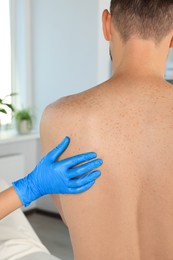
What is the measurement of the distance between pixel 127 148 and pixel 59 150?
0.59 feet

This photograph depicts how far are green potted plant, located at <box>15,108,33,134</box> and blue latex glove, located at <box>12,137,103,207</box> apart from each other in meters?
2.50

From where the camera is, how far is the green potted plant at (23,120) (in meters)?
3.80

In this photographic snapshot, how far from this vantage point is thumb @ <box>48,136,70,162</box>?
101cm

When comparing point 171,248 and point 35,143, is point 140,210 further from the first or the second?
point 35,143

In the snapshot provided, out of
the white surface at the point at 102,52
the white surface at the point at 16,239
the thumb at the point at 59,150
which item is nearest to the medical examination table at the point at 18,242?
the white surface at the point at 16,239

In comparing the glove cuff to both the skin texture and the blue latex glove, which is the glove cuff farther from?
the skin texture

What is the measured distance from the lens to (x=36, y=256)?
5.91 feet

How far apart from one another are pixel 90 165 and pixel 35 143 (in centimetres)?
301

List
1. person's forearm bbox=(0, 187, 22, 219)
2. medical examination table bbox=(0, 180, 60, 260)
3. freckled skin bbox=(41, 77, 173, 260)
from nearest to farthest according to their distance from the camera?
freckled skin bbox=(41, 77, 173, 260) < person's forearm bbox=(0, 187, 22, 219) < medical examination table bbox=(0, 180, 60, 260)

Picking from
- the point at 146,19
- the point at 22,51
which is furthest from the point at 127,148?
the point at 22,51

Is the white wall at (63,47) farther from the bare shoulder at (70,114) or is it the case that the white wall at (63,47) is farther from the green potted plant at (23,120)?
the bare shoulder at (70,114)

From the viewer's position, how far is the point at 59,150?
3.48 ft

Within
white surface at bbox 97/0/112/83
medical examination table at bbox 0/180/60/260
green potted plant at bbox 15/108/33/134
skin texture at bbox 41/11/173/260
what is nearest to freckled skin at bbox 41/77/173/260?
skin texture at bbox 41/11/173/260

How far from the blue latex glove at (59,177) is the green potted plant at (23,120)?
8.20 ft
